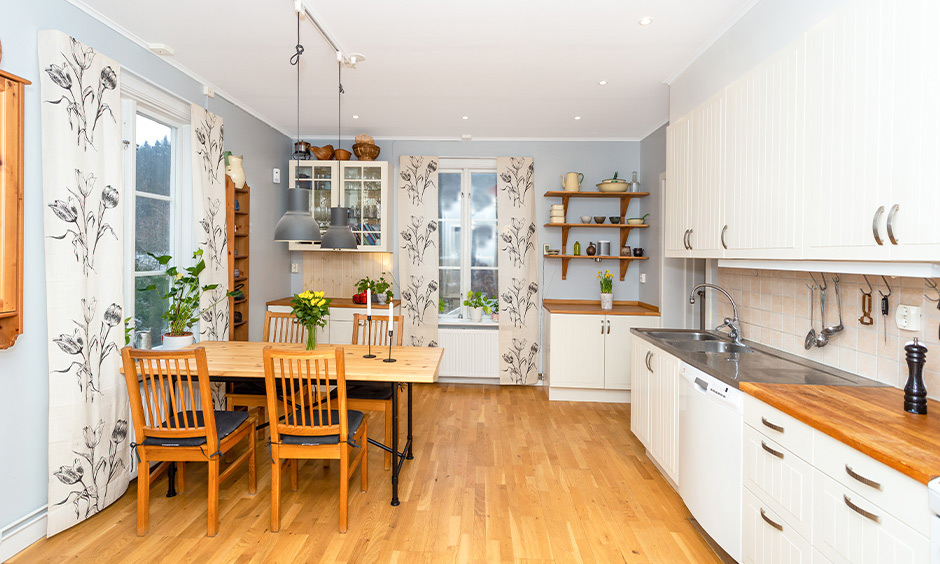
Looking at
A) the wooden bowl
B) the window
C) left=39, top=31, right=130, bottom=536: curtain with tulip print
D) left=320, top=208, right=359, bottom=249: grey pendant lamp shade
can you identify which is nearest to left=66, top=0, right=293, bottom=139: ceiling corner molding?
left=39, top=31, right=130, bottom=536: curtain with tulip print

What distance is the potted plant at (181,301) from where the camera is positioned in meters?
3.07

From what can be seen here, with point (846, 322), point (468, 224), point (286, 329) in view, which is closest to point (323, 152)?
point (468, 224)

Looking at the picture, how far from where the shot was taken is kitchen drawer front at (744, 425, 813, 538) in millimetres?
1658

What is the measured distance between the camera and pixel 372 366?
110 inches

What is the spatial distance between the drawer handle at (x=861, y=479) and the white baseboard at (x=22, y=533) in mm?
3363

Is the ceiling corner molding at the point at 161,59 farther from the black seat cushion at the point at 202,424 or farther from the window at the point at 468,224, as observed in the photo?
the black seat cushion at the point at 202,424

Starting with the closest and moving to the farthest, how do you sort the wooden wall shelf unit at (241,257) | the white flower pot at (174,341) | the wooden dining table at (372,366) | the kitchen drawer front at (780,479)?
the kitchen drawer front at (780,479)
the wooden dining table at (372,366)
the white flower pot at (174,341)
the wooden wall shelf unit at (241,257)

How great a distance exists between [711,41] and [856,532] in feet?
8.42

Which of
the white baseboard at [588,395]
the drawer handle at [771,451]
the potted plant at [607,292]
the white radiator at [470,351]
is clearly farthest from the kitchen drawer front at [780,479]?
the white radiator at [470,351]

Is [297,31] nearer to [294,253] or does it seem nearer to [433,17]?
[433,17]

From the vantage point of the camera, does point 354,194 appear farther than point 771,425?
Yes

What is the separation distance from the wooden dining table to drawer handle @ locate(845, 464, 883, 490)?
1.77m

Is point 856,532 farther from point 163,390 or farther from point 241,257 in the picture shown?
point 241,257

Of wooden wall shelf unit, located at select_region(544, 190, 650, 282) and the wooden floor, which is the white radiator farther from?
the wooden floor
